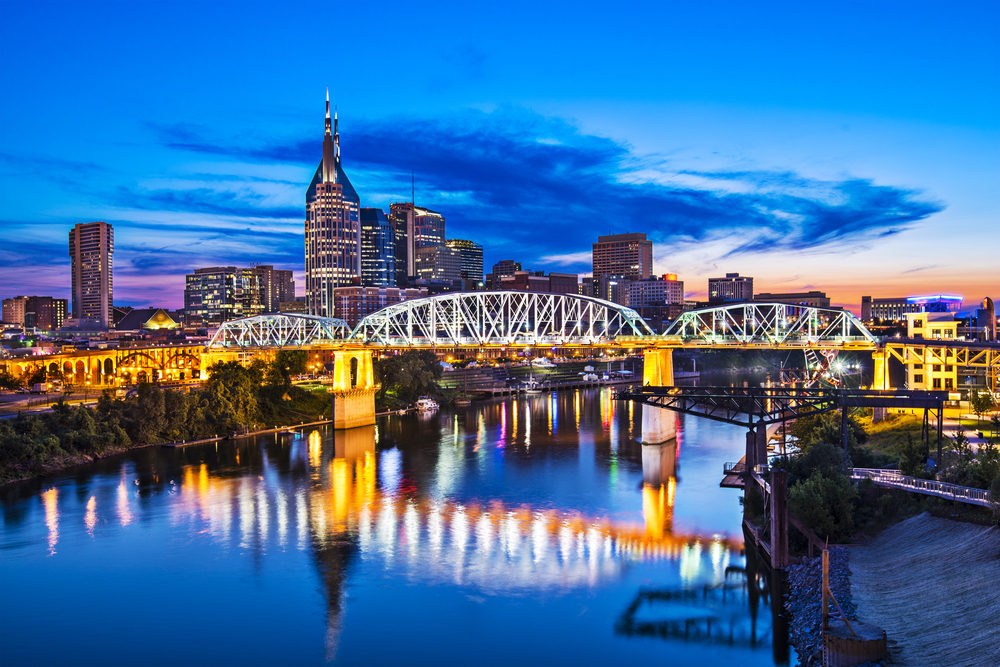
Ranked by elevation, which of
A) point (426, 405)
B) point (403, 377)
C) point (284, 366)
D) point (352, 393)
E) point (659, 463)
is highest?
point (284, 366)

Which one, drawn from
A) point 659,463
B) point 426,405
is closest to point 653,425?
point 659,463

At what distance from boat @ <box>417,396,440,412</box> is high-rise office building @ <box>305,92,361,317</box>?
4284 inches

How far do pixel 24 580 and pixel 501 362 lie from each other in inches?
4625

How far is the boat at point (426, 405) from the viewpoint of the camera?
89.5 metres

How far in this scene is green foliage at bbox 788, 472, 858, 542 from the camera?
28.7 meters

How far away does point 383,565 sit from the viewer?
102 ft

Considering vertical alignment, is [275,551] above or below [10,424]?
below

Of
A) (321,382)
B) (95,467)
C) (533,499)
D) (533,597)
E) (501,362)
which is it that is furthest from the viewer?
(501,362)

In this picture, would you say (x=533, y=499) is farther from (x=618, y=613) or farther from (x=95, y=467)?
(x=95, y=467)

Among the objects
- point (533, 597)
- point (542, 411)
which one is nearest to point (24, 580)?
point (533, 597)

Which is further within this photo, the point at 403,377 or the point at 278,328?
the point at 278,328

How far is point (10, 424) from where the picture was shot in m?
52.1

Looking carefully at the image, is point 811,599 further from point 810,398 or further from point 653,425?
point 653,425

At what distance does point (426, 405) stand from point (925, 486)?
67100mm
